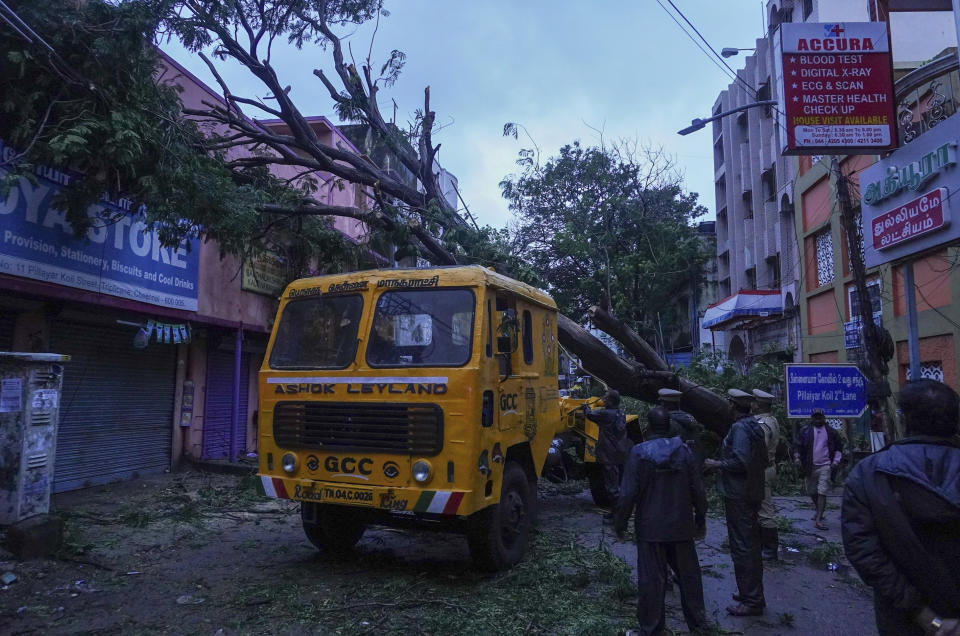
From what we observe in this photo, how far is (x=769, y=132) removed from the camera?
71.2 feet

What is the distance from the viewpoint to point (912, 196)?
29.2 feet

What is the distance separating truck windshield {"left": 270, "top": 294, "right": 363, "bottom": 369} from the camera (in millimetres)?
5965

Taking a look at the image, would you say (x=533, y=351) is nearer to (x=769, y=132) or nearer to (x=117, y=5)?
(x=117, y=5)

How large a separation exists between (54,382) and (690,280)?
26944 millimetres

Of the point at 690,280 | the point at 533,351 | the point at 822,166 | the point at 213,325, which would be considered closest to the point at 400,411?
the point at 533,351

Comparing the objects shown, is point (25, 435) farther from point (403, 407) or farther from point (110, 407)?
point (110, 407)

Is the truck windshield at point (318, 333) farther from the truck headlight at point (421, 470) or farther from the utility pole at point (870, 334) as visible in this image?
the utility pole at point (870, 334)

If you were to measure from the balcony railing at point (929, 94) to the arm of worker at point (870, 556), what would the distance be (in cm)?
922

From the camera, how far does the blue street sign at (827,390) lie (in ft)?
32.1

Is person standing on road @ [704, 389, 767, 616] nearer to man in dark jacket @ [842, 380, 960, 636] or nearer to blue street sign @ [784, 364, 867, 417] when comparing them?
man in dark jacket @ [842, 380, 960, 636]

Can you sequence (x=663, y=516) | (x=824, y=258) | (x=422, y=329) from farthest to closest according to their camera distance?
(x=824, y=258) → (x=422, y=329) → (x=663, y=516)

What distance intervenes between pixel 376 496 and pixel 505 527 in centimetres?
132

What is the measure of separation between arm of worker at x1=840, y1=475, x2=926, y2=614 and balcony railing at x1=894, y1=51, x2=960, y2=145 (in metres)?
9.22

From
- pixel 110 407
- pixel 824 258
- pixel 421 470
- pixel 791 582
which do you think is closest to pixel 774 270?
pixel 824 258
